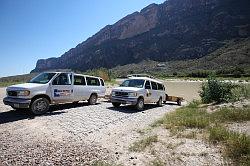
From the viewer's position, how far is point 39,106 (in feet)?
41.5

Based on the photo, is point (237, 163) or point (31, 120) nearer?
point (237, 163)

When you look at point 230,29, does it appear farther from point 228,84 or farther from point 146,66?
point 228,84

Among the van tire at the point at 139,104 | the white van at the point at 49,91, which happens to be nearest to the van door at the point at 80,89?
the white van at the point at 49,91

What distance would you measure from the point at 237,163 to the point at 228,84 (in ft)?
42.2

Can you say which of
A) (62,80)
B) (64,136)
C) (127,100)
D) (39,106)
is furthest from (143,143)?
(62,80)

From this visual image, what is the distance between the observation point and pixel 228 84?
18.5 meters

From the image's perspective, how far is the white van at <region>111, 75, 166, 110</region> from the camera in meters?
15.3

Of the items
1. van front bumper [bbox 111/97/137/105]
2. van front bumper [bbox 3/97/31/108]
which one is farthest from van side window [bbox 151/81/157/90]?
van front bumper [bbox 3/97/31/108]

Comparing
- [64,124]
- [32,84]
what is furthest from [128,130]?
[32,84]

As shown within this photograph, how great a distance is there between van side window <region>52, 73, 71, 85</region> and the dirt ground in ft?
7.58

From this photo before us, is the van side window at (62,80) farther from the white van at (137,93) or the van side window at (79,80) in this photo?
the white van at (137,93)

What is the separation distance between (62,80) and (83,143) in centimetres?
657

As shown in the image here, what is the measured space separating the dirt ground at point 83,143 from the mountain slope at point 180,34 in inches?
3779

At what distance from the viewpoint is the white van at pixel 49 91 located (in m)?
12.1
